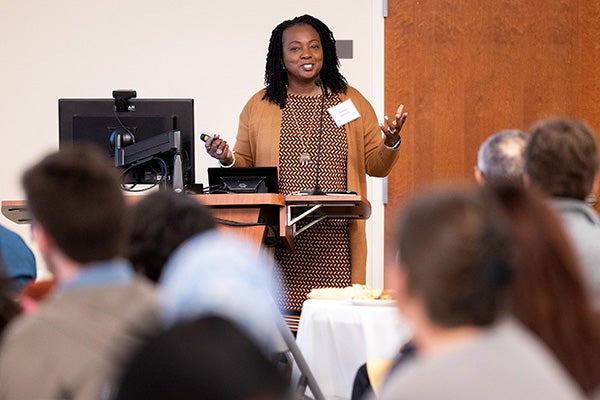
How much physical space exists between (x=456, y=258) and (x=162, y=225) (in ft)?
2.58

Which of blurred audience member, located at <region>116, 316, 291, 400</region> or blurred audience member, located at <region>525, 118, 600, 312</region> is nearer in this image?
blurred audience member, located at <region>116, 316, 291, 400</region>

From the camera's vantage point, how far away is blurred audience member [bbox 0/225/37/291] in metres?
2.27

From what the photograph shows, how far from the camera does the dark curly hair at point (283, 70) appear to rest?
4.90m

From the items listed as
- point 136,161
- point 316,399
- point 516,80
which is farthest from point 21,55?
point 316,399

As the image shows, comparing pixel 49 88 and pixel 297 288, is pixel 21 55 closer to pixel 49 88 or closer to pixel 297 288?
pixel 49 88

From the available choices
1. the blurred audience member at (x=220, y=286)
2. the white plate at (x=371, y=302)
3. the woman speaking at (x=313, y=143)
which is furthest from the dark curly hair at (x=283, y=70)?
the blurred audience member at (x=220, y=286)

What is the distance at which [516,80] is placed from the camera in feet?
20.3

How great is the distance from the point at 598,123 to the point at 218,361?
569 centimetres

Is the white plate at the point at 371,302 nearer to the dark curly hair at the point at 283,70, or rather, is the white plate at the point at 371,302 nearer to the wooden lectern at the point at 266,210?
the wooden lectern at the point at 266,210

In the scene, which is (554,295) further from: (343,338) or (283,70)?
(283,70)

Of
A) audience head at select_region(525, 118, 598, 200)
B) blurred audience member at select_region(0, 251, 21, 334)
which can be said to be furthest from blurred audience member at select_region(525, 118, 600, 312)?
blurred audience member at select_region(0, 251, 21, 334)

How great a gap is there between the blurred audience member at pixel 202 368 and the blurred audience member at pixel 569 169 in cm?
131

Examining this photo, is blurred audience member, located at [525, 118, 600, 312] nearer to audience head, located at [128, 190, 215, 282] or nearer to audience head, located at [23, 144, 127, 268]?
audience head, located at [128, 190, 215, 282]

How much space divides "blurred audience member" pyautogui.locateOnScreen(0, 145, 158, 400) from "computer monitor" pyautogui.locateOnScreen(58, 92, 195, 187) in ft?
8.45
